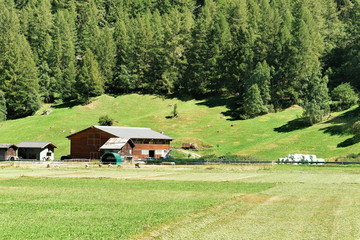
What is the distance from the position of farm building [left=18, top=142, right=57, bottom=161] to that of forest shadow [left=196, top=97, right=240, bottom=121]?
164 feet

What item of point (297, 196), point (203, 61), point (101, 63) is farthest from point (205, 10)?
point (297, 196)

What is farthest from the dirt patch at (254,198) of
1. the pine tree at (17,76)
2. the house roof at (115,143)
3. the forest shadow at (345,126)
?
the pine tree at (17,76)

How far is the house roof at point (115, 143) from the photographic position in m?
78.2

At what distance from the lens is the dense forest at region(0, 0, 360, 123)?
117250 mm

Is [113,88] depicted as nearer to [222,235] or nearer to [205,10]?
[205,10]

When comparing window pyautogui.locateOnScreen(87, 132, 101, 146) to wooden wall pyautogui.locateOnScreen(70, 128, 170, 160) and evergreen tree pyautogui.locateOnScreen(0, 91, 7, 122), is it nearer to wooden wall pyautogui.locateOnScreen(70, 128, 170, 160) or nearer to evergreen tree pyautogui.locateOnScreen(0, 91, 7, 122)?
wooden wall pyautogui.locateOnScreen(70, 128, 170, 160)

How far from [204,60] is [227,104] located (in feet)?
72.9

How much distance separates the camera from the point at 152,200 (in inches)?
990

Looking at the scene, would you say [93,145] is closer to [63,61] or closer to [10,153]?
[10,153]

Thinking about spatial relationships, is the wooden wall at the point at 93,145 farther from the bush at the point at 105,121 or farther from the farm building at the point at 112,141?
the bush at the point at 105,121

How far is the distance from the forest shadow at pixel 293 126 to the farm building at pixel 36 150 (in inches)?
2116

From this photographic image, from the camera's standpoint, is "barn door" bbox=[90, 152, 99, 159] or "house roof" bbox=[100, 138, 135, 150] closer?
"house roof" bbox=[100, 138, 135, 150]

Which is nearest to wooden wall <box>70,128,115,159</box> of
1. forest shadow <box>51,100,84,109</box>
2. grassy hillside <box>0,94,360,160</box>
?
grassy hillside <box>0,94,360,160</box>

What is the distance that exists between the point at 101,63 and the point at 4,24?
183 feet
